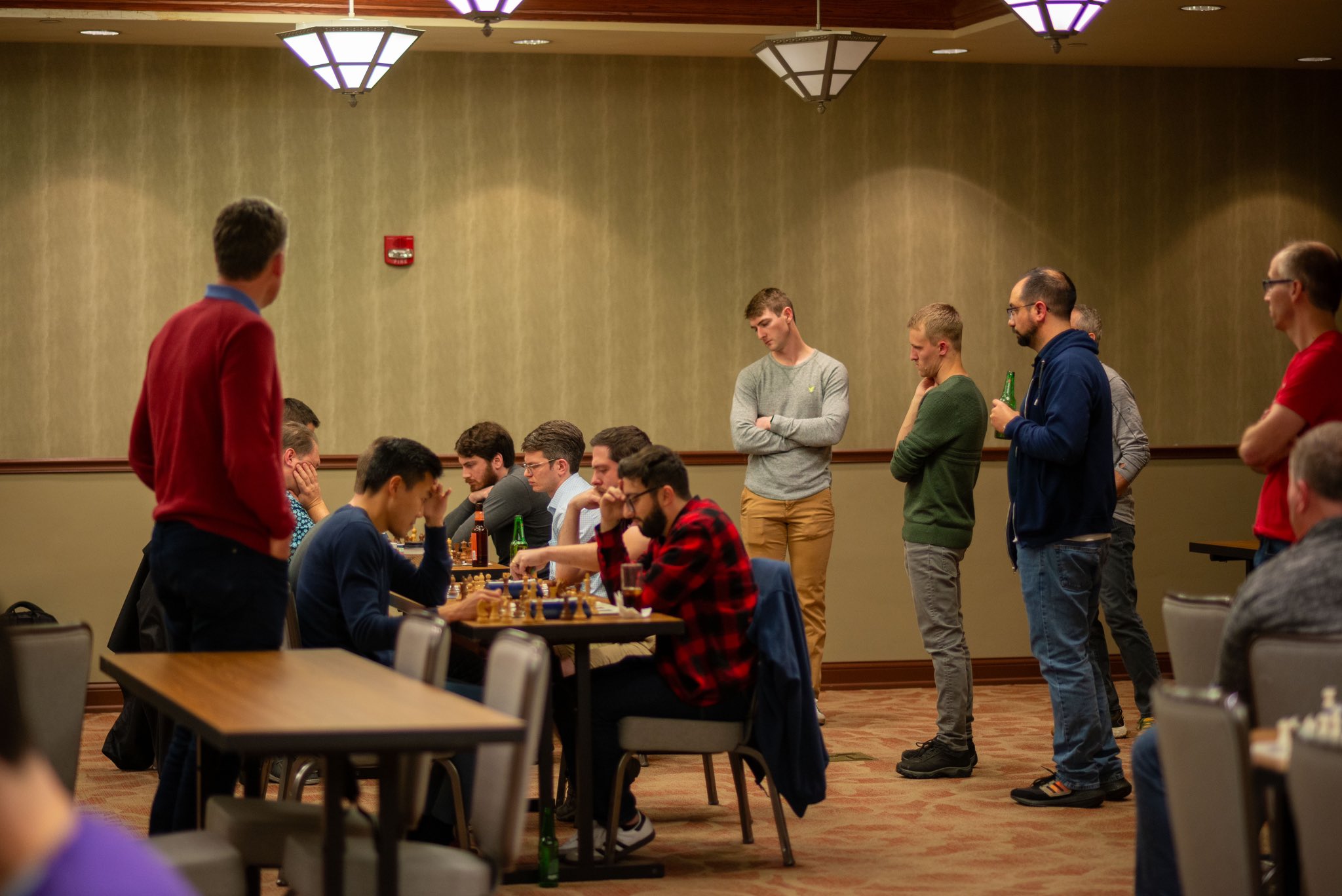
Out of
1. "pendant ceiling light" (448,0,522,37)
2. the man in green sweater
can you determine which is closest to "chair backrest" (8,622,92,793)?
"pendant ceiling light" (448,0,522,37)

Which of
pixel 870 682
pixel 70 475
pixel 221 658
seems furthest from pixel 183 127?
pixel 221 658

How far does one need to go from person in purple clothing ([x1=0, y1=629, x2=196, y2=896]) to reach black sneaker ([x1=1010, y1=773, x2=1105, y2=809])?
4587mm

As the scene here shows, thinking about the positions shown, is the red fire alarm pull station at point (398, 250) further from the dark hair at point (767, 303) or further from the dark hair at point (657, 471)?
the dark hair at point (657, 471)

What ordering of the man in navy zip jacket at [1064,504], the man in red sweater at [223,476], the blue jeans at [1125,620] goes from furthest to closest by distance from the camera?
1. the blue jeans at [1125,620]
2. the man in navy zip jacket at [1064,504]
3. the man in red sweater at [223,476]

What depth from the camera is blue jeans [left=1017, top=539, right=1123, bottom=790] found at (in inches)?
201

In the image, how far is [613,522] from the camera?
4902mm

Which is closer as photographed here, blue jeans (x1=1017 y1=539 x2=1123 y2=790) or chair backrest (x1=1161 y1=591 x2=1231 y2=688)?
chair backrest (x1=1161 y1=591 x2=1231 y2=688)

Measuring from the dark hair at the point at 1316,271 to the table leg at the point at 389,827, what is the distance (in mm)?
2838

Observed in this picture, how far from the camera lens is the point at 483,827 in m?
2.79

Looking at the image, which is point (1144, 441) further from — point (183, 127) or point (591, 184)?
point (183, 127)

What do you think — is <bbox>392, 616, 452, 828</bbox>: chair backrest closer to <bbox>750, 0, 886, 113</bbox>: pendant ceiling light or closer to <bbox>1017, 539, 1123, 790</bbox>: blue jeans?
<bbox>1017, 539, 1123, 790</bbox>: blue jeans

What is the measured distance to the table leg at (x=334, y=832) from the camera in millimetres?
2539

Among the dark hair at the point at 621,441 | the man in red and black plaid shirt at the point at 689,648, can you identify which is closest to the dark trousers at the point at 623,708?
the man in red and black plaid shirt at the point at 689,648

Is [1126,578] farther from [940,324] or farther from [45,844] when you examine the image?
[45,844]
